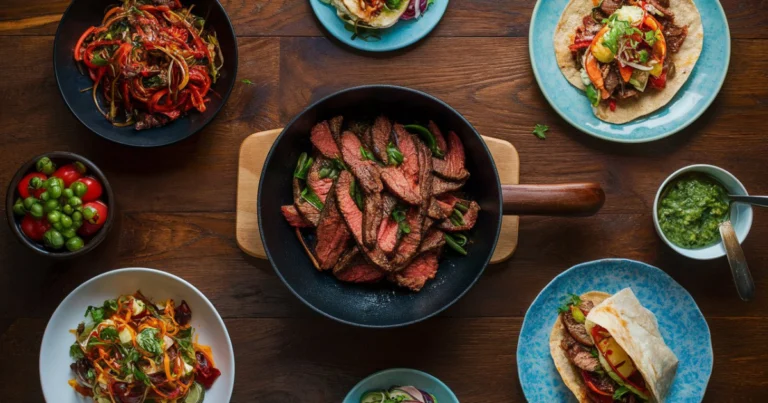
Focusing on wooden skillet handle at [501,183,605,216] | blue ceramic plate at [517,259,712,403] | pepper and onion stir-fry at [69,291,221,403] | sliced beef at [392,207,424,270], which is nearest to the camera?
wooden skillet handle at [501,183,605,216]

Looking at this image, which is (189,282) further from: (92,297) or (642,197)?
(642,197)

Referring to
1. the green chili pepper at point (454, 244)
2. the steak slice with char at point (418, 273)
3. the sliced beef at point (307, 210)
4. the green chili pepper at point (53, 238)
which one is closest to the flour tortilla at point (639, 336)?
the green chili pepper at point (454, 244)

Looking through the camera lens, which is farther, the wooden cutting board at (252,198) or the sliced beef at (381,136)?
the wooden cutting board at (252,198)

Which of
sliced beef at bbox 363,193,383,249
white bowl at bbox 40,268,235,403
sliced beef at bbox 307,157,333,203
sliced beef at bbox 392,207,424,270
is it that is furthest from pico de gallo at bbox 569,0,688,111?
white bowl at bbox 40,268,235,403

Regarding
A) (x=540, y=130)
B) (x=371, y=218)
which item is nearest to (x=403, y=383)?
(x=371, y=218)

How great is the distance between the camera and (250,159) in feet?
11.0

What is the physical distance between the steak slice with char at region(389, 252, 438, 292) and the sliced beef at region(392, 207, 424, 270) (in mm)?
87

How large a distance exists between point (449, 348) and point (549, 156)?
1083 mm

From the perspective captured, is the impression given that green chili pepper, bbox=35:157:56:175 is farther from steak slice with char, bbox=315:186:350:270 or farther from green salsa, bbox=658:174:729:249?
green salsa, bbox=658:174:729:249

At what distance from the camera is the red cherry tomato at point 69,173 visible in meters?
3.19

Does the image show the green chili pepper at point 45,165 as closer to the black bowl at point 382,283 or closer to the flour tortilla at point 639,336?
the black bowl at point 382,283

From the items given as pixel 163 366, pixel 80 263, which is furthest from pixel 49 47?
pixel 163 366

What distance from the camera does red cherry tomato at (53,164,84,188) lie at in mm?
3191

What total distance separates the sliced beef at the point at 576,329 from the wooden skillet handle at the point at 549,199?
0.65 m
